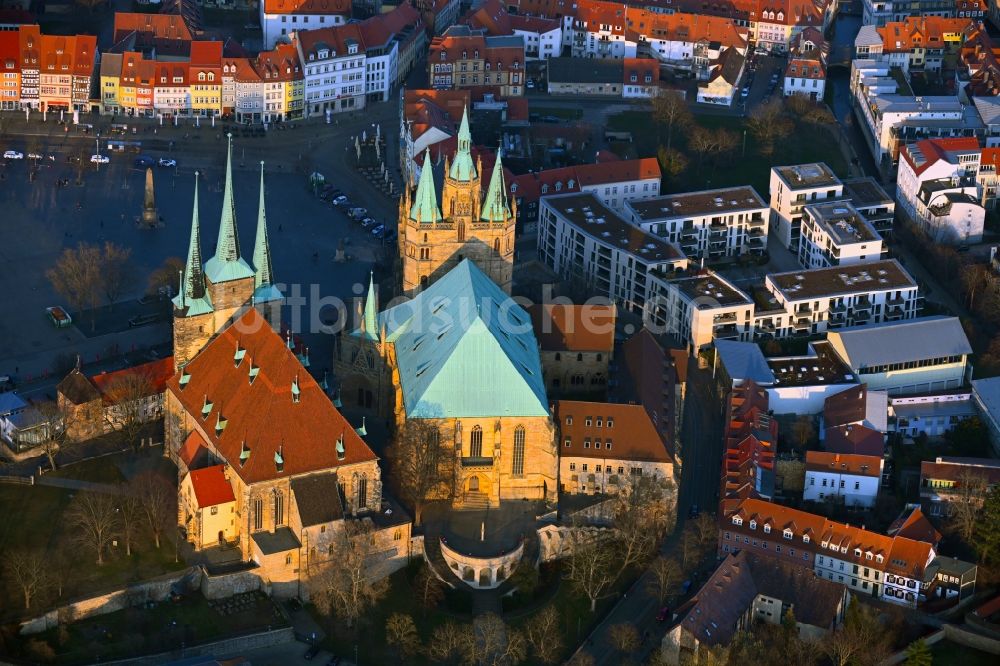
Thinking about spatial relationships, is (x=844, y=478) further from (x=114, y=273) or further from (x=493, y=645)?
(x=114, y=273)

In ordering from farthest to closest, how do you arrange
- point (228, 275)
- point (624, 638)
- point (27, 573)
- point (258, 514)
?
point (228, 275) < point (258, 514) < point (624, 638) < point (27, 573)

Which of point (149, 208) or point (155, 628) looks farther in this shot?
point (149, 208)

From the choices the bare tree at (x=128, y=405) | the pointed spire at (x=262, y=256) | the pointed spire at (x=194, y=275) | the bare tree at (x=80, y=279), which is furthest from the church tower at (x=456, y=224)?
the bare tree at (x=80, y=279)

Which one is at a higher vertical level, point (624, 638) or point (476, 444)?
point (476, 444)

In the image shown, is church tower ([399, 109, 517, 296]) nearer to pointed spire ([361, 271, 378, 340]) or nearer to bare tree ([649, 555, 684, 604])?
pointed spire ([361, 271, 378, 340])

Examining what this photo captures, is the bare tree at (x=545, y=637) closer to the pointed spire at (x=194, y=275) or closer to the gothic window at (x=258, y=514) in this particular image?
the gothic window at (x=258, y=514)

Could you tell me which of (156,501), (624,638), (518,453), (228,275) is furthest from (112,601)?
(624,638)
